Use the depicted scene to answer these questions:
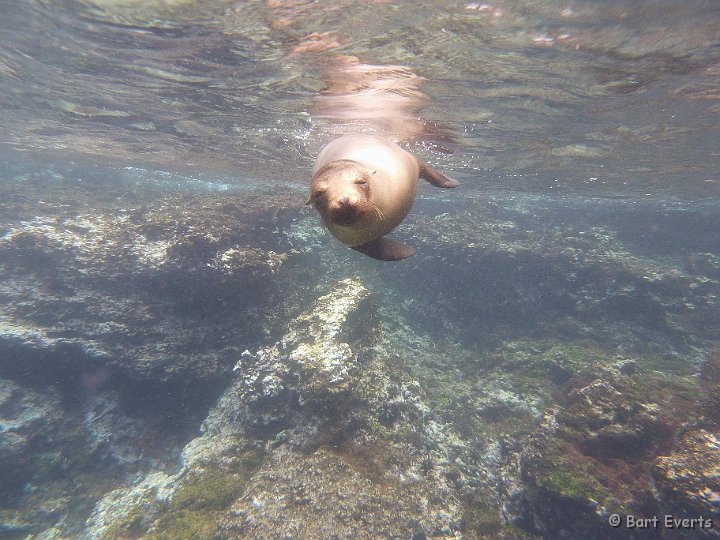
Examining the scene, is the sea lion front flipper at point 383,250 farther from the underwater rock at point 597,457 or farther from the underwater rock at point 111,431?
the underwater rock at point 111,431

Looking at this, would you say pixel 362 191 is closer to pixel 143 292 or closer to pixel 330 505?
pixel 330 505

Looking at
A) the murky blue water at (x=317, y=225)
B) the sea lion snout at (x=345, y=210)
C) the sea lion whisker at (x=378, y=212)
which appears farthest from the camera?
the murky blue water at (x=317, y=225)

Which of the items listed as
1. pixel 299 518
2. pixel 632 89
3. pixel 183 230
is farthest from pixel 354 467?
pixel 632 89

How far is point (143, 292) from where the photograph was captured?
10086 mm

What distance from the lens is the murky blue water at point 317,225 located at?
7.25 metres

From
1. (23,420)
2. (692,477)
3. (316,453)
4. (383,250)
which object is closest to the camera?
(383,250)

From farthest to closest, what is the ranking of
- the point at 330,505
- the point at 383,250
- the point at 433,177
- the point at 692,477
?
the point at 330,505 < the point at 692,477 < the point at 433,177 < the point at 383,250

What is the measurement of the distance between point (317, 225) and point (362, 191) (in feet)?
44.4

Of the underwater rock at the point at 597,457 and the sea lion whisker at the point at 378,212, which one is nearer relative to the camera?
the sea lion whisker at the point at 378,212

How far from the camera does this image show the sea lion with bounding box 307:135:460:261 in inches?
74.9

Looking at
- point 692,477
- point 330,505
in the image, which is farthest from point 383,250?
point 692,477

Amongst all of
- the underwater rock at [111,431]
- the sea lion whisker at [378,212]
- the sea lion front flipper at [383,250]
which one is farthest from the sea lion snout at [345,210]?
the underwater rock at [111,431]

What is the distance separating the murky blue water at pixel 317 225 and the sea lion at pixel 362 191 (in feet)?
17.7

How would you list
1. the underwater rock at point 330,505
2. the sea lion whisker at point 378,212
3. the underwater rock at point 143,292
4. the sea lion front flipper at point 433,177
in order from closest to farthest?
the sea lion whisker at point 378,212 → the sea lion front flipper at point 433,177 → the underwater rock at point 330,505 → the underwater rock at point 143,292
